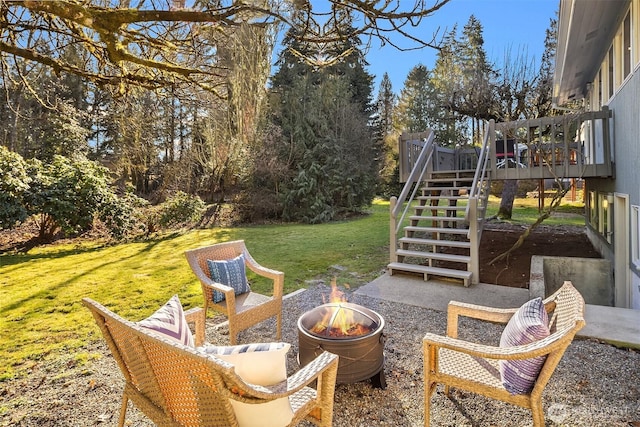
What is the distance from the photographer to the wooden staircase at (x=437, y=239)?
576 cm

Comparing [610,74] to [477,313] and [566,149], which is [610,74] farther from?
[477,313]

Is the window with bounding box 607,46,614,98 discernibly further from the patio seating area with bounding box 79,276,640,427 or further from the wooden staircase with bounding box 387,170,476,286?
the patio seating area with bounding box 79,276,640,427

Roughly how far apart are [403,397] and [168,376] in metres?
1.82

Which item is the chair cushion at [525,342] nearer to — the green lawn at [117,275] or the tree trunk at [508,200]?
the green lawn at [117,275]

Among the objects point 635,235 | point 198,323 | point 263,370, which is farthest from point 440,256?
point 263,370

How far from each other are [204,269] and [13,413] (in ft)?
6.09

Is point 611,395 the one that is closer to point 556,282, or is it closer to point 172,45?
point 556,282

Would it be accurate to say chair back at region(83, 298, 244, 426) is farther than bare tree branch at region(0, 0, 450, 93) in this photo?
No

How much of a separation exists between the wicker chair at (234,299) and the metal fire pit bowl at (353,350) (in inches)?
31.7

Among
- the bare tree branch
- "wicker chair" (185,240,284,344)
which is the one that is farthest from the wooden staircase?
the bare tree branch

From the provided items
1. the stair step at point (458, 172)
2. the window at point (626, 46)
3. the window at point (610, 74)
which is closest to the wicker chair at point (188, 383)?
the window at point (626, 46)

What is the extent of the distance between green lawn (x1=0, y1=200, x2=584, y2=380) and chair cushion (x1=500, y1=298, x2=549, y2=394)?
3.70 metres

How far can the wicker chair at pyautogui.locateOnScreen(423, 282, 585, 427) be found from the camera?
6.19 ft

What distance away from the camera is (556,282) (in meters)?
6.04
